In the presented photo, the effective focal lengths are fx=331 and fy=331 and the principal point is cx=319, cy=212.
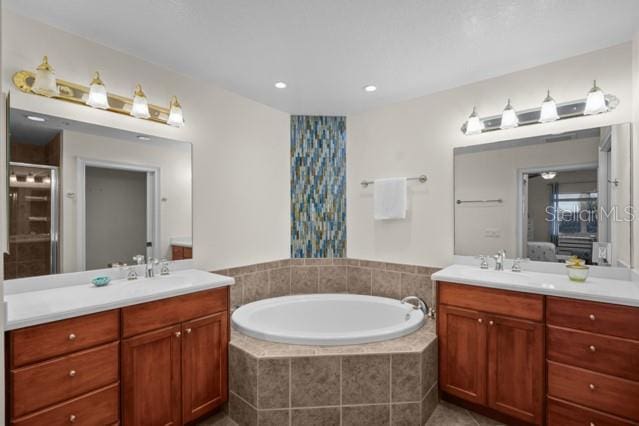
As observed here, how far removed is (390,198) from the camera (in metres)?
3.05

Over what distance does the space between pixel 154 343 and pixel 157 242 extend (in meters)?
0.77

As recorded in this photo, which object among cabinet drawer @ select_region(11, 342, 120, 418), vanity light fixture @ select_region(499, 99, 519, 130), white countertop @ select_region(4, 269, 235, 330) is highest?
vanity light fixture @ select_region(499, 99, 519, 130)

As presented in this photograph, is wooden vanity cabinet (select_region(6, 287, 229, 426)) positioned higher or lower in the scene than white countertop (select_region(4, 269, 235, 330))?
lower

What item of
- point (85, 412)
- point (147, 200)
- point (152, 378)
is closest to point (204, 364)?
point (152, 378)

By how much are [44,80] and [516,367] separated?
3175 mm

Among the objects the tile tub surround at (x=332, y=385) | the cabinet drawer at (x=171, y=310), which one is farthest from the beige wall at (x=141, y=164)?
the tile tub surround at (x=332, y=385)

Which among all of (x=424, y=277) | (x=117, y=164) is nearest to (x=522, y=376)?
(x=424, y=277)

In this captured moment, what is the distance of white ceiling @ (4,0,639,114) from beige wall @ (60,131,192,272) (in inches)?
24.2

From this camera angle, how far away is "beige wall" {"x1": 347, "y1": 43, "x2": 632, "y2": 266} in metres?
2.21

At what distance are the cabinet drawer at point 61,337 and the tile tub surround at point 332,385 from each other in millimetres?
783

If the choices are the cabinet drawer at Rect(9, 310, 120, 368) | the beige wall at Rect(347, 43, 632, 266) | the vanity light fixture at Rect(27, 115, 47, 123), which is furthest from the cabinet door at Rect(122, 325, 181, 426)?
the beige wall at Rect(347, 43, 632, 266)

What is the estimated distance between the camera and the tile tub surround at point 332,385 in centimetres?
198

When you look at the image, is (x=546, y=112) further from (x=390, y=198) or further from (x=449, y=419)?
(x=449, y=419)
